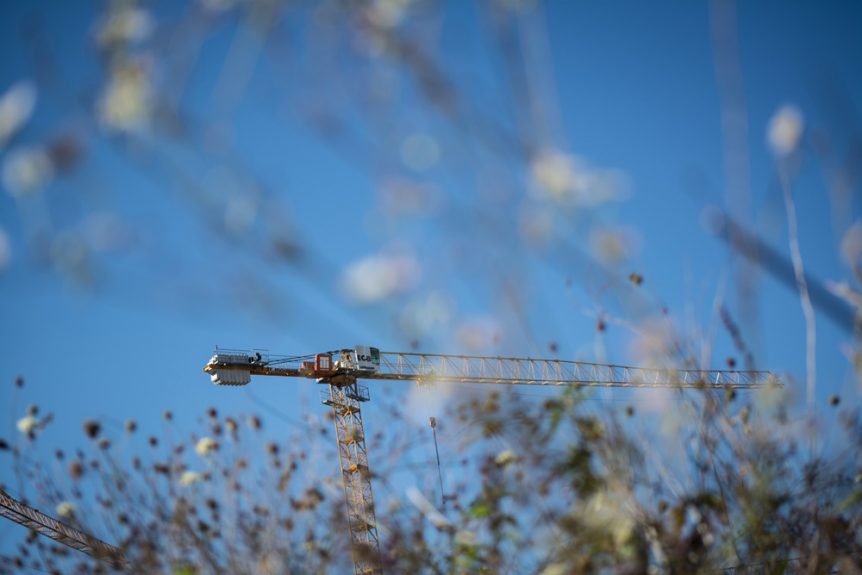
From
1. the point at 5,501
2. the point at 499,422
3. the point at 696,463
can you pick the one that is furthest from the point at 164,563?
the point at 5,501

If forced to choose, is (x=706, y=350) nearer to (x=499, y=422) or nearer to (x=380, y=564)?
(x=499, y=422)

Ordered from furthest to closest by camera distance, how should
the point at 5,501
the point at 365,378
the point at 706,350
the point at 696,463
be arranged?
1. the point at 365,378
2. the point at 5,501
3. the point at 696,463
4. the point at 706,350

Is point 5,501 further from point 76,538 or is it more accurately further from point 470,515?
point 470,515

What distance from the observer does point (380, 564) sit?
17.3 ft

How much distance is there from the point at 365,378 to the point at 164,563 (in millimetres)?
31186

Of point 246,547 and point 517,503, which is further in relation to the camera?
point 246,547

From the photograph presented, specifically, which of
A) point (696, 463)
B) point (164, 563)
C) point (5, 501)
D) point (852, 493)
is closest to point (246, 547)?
point (164, 563)

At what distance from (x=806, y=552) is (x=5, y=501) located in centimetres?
1005

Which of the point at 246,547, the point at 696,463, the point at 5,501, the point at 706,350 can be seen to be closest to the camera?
the point at 706,350

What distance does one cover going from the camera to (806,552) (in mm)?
4871

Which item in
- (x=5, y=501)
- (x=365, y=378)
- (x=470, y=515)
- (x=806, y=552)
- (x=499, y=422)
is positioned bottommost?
(x=806, y=552)

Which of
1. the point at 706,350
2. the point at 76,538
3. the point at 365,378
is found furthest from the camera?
the point at 365,378

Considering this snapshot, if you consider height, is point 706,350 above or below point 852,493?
above

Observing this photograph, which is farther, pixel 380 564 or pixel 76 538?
pixel 76 538
